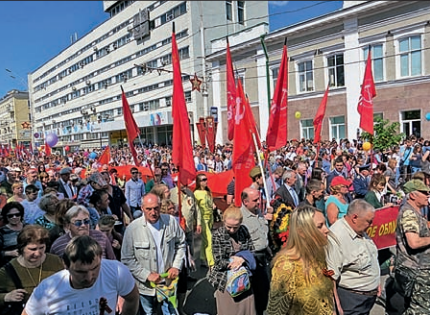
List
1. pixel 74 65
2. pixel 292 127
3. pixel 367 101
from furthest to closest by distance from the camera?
1. pixel 74 65
2. pixel 292 127
3. pixel 367 101

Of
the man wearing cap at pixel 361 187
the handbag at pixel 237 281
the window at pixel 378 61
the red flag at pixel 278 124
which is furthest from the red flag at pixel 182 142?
the window at pixel 378 61

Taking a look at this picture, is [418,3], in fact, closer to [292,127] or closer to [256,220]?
[292,127]

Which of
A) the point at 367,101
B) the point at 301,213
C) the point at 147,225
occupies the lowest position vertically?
the point at 147,225

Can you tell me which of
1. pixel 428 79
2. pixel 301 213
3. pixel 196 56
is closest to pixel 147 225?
pixel 301 213

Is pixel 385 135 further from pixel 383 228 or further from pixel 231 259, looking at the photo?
pixel 231 259

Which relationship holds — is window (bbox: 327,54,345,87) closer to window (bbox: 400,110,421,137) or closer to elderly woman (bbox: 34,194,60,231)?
window (bbox: 400,110,421,137)

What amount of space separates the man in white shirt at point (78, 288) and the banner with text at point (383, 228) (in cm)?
437

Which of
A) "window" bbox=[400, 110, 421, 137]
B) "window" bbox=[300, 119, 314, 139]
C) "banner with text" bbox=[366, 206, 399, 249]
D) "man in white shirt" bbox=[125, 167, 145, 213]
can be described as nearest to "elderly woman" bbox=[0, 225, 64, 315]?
"banner with text" bbox=[366, 206, 399, 249]

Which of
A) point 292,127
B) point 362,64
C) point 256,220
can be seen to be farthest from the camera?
point 292,127

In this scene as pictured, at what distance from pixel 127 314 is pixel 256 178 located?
156 inches

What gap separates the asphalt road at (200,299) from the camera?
15.9ft

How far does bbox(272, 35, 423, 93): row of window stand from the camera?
66.8ft

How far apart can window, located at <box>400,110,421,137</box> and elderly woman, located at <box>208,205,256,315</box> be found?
20.2 m

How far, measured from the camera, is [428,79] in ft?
65.4
